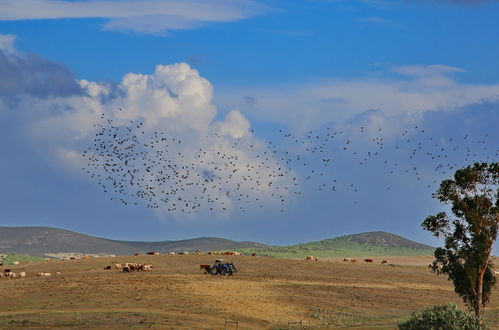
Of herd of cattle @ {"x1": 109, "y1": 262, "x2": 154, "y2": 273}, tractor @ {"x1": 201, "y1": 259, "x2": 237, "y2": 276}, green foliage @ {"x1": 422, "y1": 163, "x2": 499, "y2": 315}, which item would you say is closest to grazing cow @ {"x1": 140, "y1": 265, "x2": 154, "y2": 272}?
herd of cattle @ {"x1": 109, "y1": 262, "x2": 154, "y2": 273}

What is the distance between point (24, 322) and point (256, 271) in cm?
5666

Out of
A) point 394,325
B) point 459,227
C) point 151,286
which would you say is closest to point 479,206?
point 459,227

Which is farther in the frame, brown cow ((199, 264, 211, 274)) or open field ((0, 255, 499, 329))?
brown cow ((199, 264, 211, 274))

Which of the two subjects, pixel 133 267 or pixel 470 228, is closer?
pixel 470 228

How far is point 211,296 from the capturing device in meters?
114

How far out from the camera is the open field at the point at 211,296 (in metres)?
98.9

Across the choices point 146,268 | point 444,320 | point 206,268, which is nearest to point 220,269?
point 206,268

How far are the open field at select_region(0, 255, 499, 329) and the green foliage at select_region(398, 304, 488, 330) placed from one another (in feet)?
46.6

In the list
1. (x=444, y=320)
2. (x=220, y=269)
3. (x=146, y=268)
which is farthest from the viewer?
(x=146, y=268)

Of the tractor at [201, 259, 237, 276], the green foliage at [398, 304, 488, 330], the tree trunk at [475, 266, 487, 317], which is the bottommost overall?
the green foliage at [398, 304, 488, 330]

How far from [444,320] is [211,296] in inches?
1529

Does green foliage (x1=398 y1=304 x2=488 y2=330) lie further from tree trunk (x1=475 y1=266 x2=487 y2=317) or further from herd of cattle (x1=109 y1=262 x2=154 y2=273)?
herd of cattle (x1=109 y1=262 x2=154 y2=273)

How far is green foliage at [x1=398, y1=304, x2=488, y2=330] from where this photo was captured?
82500mm

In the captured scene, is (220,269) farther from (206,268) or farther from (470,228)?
(470,228)
